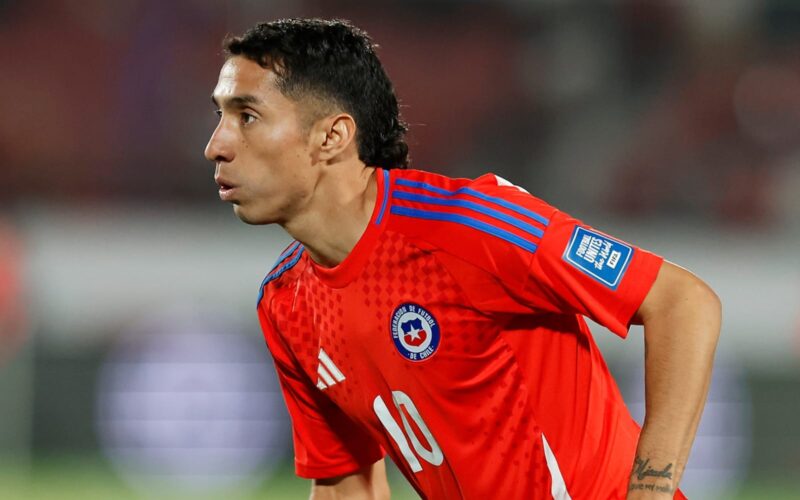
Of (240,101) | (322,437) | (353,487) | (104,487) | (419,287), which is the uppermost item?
(240,101)

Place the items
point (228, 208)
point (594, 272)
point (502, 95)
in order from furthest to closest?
point (502, 95) < point (228, 208) < point (594, 272)

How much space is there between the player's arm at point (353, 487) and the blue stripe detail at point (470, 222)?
102 cm

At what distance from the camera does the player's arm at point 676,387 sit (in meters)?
2.81

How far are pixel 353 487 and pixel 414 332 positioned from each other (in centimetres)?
84

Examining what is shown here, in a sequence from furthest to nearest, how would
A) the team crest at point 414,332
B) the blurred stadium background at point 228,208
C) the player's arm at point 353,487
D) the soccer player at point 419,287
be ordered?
the blurred stadium background at point 228,208
the player's arm at point 353,487
the team crest at point 414,332
the soccer player at point 419,287

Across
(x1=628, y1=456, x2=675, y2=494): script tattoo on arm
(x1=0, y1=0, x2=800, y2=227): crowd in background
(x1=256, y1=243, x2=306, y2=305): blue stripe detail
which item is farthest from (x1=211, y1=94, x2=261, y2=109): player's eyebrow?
(x1=0, y1=0, x2=800, y2=227): crowd in background

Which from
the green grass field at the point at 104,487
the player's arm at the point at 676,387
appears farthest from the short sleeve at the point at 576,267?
the green grass field at the point at 104,487

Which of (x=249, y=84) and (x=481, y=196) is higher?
(x=249, y=84)

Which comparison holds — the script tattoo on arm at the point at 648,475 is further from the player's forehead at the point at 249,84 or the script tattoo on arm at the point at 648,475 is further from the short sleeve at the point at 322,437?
the player's forehead at the point at 249,84

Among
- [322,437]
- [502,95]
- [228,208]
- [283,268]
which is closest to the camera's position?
[283,268]

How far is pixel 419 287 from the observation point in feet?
10.5

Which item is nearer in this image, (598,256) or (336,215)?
(598,256)

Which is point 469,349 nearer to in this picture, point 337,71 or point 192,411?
point 337,71

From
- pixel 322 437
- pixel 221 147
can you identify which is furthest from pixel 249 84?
pixel 322 437
